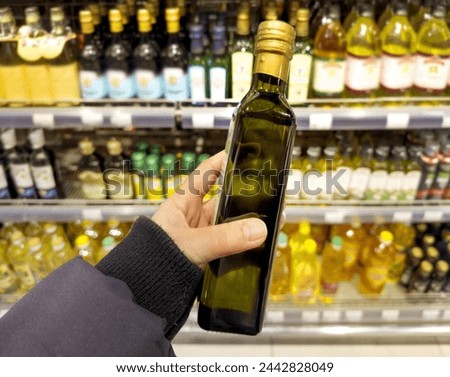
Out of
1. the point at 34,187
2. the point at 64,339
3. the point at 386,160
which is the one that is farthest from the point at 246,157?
the point at 34,187

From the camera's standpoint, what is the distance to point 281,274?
192 cm

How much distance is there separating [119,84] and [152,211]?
0.49 metres

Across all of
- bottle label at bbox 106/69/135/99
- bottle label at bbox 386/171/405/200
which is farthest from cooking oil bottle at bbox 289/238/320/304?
bottle label at bbox 106/69/135/99

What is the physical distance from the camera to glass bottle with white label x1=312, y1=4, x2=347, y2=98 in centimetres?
158

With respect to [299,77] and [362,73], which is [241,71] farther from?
[362,73]

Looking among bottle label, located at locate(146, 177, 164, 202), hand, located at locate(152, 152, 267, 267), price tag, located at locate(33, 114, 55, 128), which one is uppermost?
hand, located at locate(152, 152, 267, 267)

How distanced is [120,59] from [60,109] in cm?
28

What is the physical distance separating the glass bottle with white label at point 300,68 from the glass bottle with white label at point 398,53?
28 centimetres

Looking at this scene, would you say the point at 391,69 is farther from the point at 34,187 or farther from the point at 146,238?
the point at 34,187

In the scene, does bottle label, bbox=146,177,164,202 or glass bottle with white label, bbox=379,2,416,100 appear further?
bottle label, bbox=146,177,164,202

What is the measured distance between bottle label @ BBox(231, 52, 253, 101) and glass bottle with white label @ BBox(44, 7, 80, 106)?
57 cm

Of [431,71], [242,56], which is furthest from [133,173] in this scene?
[431,71]

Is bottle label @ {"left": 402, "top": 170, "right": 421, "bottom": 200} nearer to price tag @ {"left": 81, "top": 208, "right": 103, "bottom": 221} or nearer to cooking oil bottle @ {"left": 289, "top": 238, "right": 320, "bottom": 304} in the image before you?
cooking oil bottle @ {"left": 289, "top": 238, "right": 320, "bottom": 304}

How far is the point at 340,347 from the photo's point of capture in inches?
78.6
